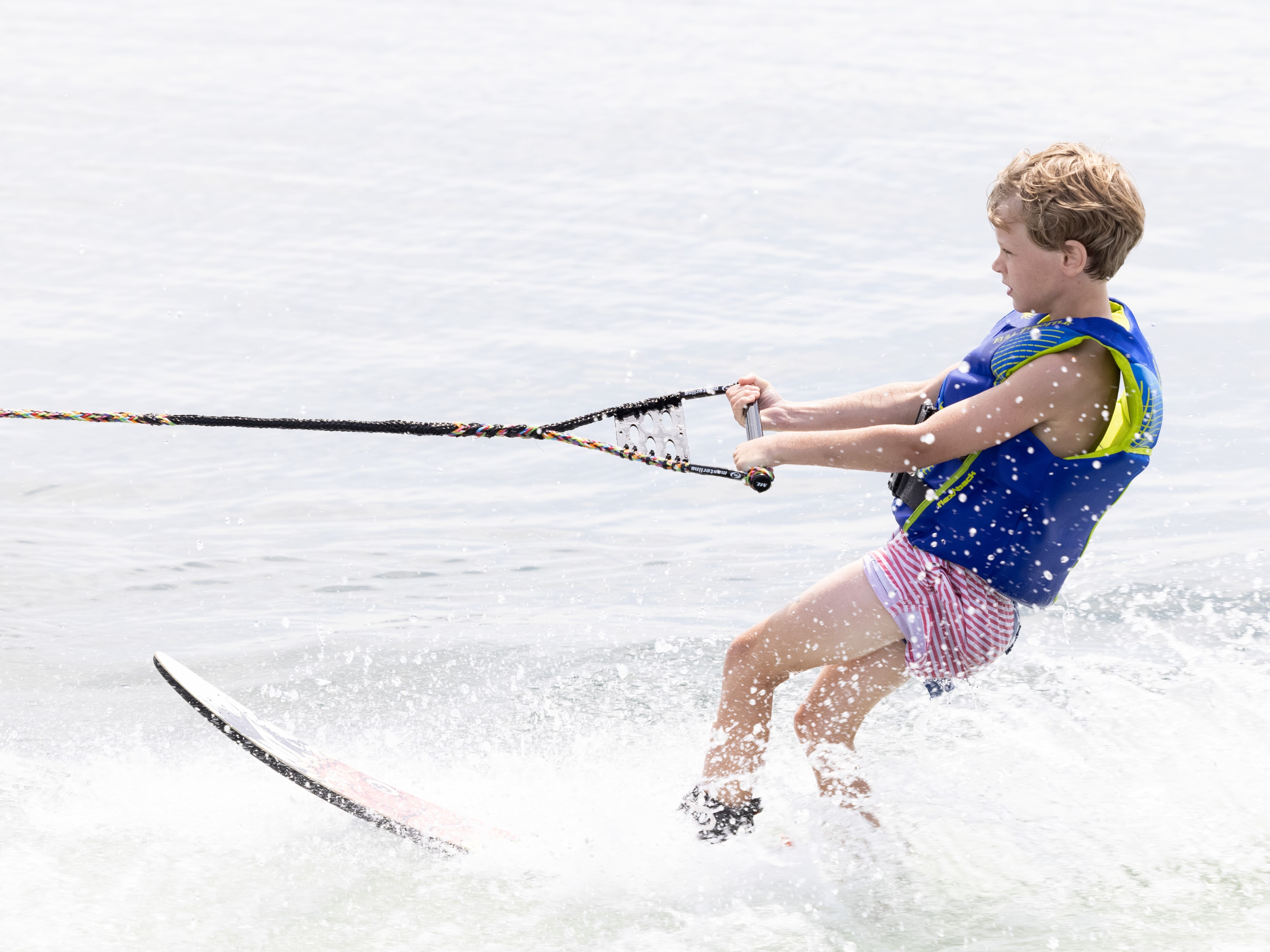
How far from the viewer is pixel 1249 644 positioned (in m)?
4.95

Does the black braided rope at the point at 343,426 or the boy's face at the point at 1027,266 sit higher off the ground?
the boy's face at the point at 1027,266

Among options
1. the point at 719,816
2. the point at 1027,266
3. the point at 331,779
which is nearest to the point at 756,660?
the point at 719,816

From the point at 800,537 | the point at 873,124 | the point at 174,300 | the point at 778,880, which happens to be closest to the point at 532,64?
the point at 873,124

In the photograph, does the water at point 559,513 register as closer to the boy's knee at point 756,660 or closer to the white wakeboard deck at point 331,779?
the white wakeboard deck at point 331,779

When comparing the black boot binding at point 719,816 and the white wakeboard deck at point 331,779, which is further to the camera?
the white wakeboard deck at point 331,779

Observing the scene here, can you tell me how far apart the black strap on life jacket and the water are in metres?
0.90

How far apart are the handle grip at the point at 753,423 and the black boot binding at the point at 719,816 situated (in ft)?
2.99

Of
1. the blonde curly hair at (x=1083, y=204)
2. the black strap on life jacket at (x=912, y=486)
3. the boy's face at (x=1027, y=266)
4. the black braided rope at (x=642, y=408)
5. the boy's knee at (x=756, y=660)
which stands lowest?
the boy's knee at (x=756, y=660)

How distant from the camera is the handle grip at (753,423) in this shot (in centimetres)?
348

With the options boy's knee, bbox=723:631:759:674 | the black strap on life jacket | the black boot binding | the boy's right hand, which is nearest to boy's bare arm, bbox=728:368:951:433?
the boy's right hand

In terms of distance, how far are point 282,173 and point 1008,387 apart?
10.5 m

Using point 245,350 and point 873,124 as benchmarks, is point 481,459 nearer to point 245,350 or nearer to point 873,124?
point 245,350

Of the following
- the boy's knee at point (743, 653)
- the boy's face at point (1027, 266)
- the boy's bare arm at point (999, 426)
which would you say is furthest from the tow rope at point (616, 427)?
the boy's face at point (1027, 266)

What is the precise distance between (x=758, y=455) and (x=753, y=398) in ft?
1.37
